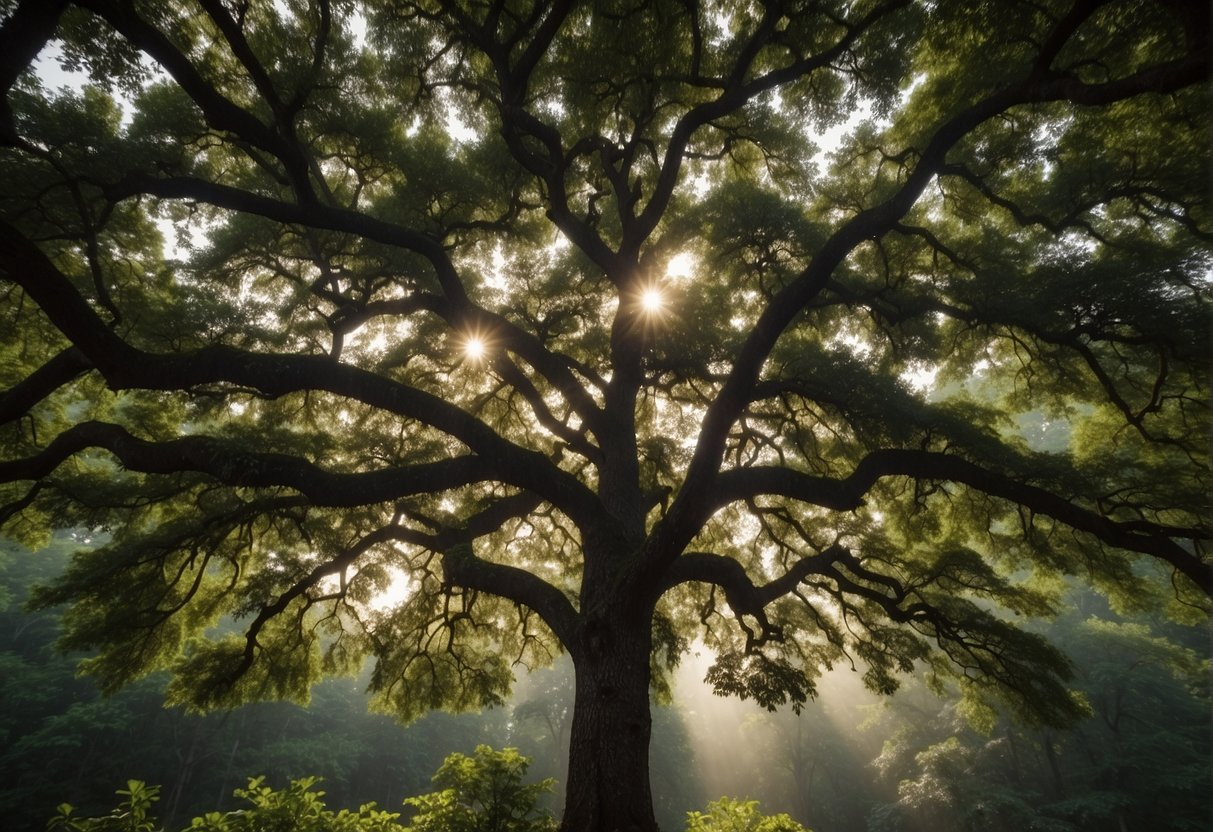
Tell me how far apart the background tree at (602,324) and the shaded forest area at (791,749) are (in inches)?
206

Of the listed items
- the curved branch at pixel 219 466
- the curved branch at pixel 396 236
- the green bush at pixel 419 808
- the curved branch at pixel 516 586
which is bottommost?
the green bush at pixel 419 808

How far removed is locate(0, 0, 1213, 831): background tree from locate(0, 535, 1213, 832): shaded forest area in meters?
5.24

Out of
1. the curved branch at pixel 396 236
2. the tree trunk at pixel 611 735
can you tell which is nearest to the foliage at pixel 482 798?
the tree trunk at pixel 611 735

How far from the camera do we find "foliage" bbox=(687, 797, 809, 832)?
20.0ft

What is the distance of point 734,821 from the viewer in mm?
6262

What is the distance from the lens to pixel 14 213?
19.8 ft

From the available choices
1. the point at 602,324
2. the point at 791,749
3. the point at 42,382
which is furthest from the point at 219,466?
the point at 791,749

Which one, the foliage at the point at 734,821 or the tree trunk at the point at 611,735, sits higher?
the tree trunk at the point at 611,735

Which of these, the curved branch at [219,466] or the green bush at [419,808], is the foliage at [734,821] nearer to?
the green bush at [419,808]

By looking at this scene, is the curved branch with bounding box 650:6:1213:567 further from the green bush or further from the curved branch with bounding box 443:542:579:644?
the green bush

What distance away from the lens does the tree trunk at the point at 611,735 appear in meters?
4.27

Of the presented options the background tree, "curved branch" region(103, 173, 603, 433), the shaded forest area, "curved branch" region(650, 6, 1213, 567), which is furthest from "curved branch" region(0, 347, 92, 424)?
the shaded forest area

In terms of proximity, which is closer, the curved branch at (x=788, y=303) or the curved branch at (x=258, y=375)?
the curved branch at (x=258, y=375)

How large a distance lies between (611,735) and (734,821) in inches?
122
